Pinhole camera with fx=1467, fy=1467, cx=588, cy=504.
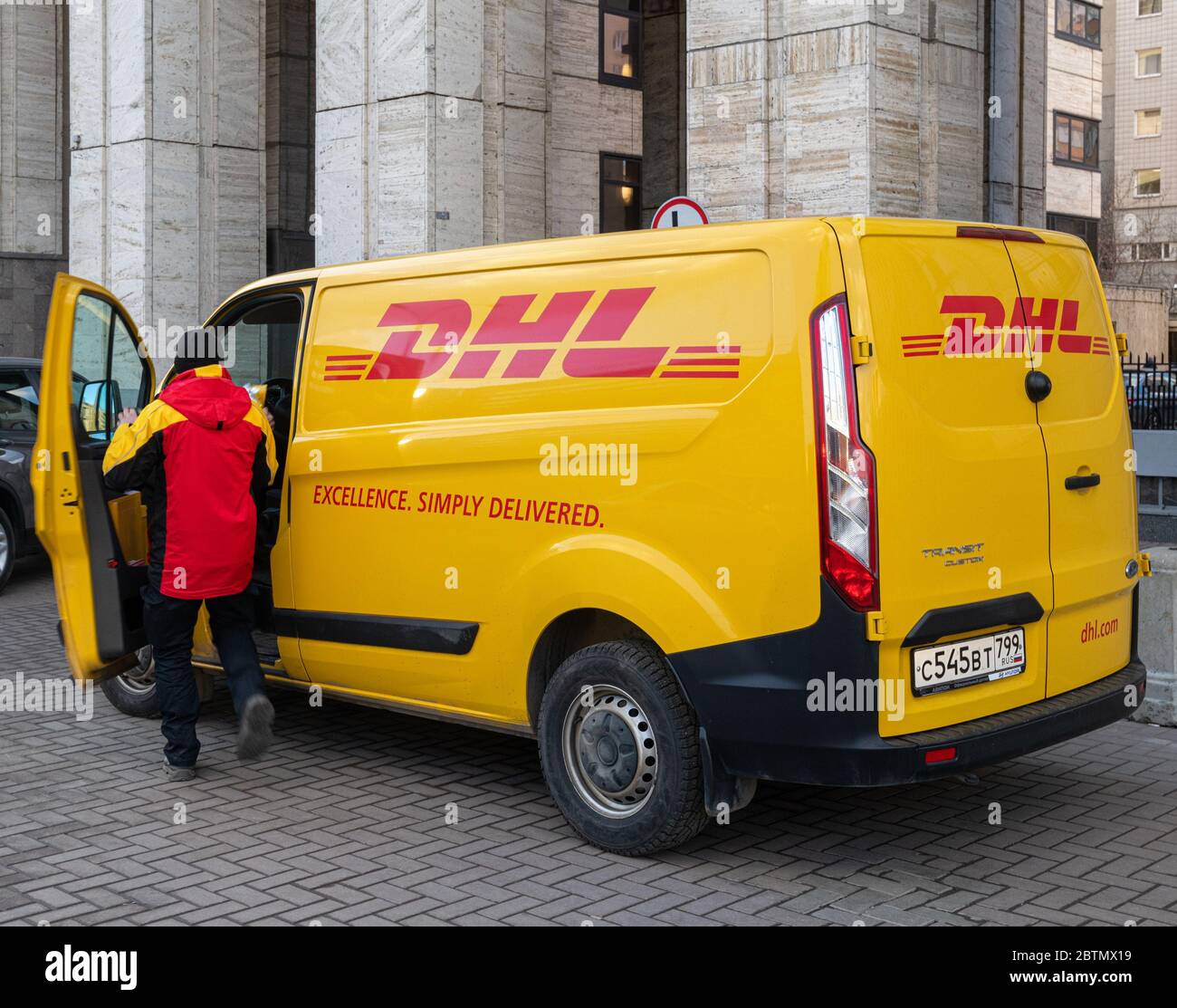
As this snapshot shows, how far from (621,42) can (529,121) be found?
21.8ft

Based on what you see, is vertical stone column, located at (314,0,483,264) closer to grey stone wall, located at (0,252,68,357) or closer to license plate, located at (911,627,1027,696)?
license plate, located at (911,627,1027,696)

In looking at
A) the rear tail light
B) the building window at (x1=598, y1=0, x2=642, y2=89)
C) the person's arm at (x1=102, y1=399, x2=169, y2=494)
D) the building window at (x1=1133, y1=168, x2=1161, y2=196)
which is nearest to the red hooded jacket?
the person's arm at (x1=102, y1=399, x2=169, y2=494)

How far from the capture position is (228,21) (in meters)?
16.4

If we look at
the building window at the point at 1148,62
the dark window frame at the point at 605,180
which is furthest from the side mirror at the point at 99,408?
the building window at the point at 1148,62

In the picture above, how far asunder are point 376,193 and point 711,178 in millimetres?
3336

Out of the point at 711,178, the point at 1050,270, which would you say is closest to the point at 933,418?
the point at 1050,270

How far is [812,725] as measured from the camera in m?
4.61

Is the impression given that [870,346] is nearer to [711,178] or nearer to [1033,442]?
[1033,442]

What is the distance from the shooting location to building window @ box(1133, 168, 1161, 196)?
233 feet

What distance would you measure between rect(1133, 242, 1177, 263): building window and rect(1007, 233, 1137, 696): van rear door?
60.3m

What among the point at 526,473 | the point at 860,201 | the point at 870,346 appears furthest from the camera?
the point at 860,201

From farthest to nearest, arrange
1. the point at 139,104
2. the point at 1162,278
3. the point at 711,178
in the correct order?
the point at 1162,278 < the point at 139,104 < the point at 711,178

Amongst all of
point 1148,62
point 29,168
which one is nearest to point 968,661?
point 29,168

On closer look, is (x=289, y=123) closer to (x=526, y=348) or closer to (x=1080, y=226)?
(x=526, y=348)
